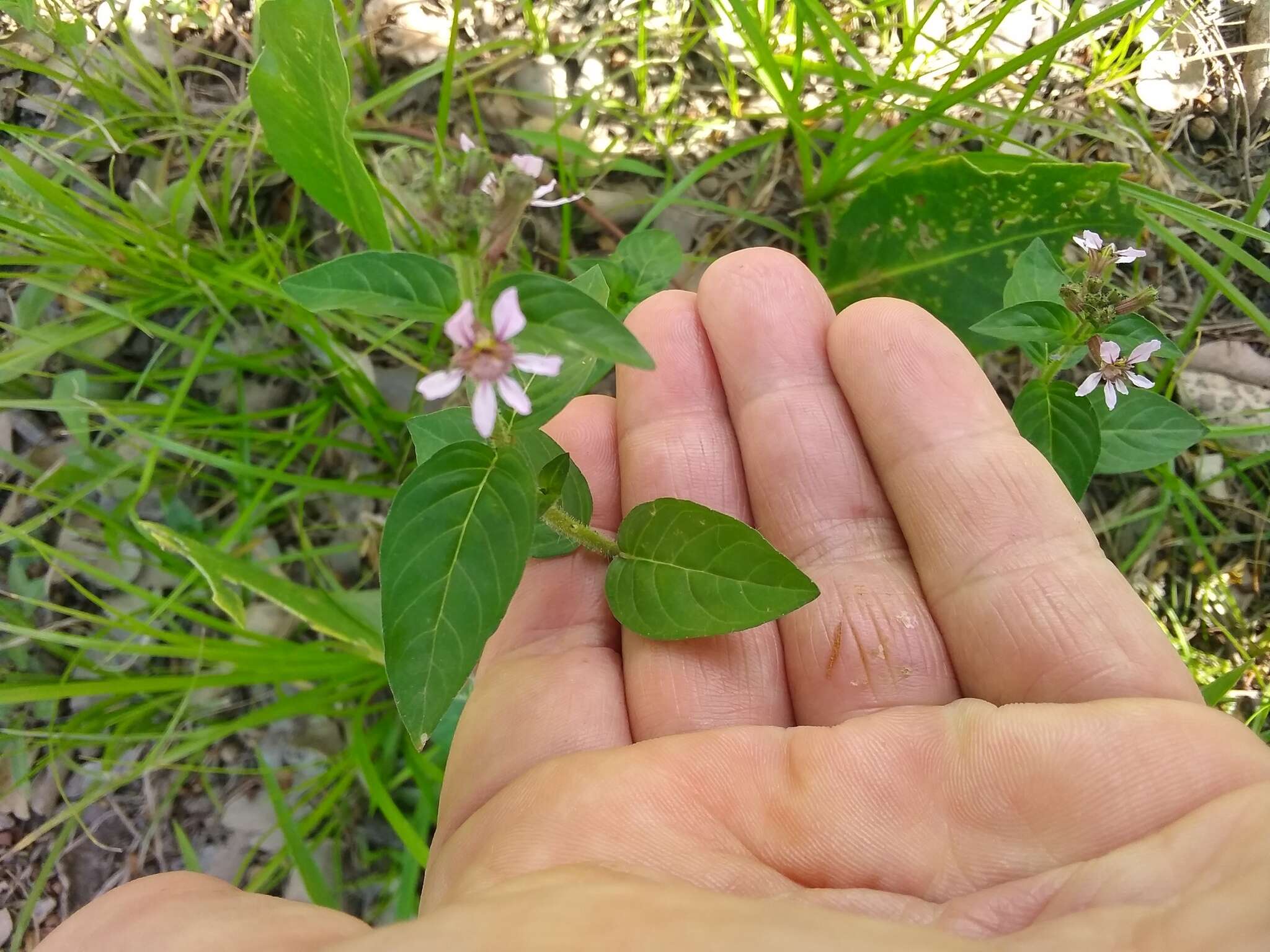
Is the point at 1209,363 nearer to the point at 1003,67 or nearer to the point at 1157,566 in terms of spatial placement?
the point at 1157,566

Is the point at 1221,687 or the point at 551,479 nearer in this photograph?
the point at 551,479

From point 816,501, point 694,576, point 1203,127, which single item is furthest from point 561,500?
point 1203,127

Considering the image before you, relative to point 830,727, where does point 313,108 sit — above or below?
above

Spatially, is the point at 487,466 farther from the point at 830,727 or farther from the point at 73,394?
the point at 73,394

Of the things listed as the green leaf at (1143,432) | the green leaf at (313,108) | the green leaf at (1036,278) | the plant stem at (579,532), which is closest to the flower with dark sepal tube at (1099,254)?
the green leaf at (1036,278)

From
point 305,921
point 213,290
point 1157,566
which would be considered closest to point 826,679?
point 305,921
